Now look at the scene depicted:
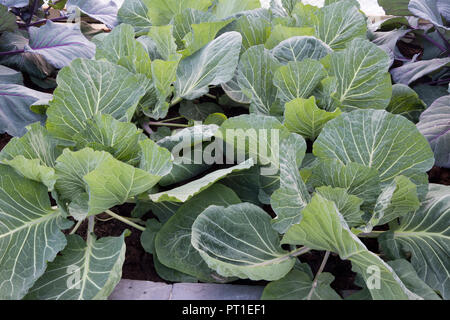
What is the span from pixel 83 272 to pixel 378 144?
0.56 m

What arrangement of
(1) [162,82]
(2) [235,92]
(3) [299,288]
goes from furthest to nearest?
(2) [235,92] < (1) [162,82] < (3) [299,288]

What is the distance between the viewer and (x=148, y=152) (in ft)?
2.53

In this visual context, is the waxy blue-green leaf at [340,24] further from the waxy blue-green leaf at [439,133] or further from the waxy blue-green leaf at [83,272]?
the waxy blue-green leaf at [83,272]

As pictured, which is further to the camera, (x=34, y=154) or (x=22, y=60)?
(x=22, y=60)

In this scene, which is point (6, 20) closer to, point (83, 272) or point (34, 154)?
point (34, 154)

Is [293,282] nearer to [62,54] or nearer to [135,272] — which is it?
[135,272]

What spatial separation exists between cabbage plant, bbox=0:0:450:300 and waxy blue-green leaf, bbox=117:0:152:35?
311 millimetres

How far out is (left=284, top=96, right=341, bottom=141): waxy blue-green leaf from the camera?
858 mm

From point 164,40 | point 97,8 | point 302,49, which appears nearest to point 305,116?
point 302,49

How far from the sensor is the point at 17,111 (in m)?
1.07

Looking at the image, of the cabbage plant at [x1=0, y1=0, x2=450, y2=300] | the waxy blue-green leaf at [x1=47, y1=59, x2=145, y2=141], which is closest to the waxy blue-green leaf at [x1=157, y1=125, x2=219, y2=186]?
the cabbage plant at [x1=0, y1=0, x2=450, y2=300]

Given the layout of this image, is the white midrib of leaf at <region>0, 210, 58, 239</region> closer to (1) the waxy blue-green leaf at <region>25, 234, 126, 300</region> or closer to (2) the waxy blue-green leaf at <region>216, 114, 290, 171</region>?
(1) the waxy blue-green leaf at <region>25, 234, 126, 300</region>

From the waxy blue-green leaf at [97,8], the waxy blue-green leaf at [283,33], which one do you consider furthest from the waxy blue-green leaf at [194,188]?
the waxy blue-green leaf at [97,8]

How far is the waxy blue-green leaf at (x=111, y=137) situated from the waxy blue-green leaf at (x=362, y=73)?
0.46 m
